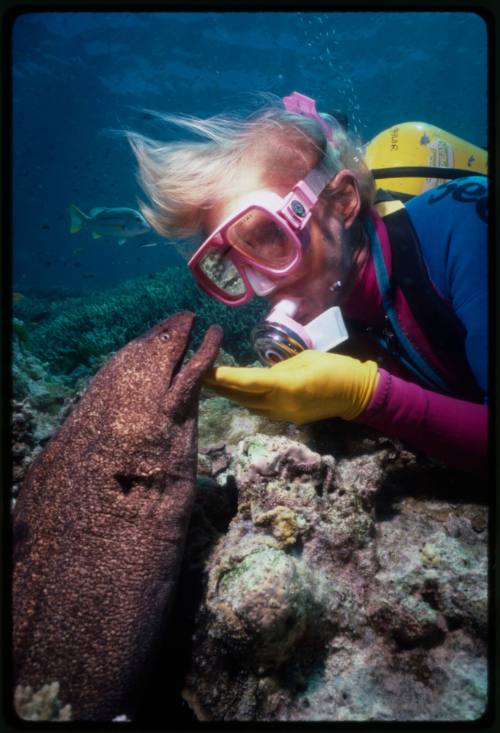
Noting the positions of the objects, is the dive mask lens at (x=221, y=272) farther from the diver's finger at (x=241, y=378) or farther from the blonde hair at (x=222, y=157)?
the diver's finger at (x=241, y=378)

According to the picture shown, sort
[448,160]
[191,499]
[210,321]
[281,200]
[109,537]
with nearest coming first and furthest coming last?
[109,537] → [191,499] → [281,200] → [448,160] → [210,321]

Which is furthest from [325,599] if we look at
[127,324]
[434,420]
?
[127,324]

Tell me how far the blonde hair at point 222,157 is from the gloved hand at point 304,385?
3.65 feet

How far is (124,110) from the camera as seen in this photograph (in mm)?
37344

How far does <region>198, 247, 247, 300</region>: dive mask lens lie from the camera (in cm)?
278

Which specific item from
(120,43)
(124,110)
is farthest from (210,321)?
(124,110)

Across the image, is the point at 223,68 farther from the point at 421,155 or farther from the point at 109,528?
the point at 109,528

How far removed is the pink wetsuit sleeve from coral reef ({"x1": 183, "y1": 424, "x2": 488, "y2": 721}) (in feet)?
1.38

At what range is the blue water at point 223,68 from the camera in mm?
25781

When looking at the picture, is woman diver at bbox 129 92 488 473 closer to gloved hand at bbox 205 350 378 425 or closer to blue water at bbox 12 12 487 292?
gloved hand at bbox 205 350 378 425

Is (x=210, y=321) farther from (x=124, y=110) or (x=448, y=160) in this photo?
(x=124, y=110)

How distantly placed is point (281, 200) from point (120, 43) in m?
33.2

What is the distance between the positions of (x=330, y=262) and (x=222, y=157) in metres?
0.97

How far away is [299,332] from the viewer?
2.45m
